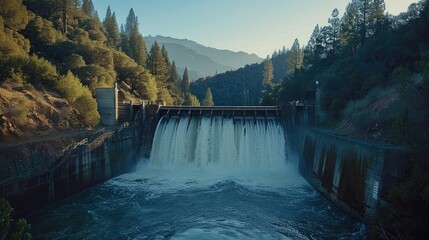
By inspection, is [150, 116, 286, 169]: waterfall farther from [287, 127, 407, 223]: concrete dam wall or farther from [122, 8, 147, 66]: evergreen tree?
[122, 8, 147, 66]: evergreen tree

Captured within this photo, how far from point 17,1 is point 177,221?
37019 mm

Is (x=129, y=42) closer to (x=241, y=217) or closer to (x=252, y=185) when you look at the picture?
(x=252, y=185)

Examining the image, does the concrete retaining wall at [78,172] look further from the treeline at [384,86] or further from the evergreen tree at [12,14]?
the evergreen tree at [12,14]

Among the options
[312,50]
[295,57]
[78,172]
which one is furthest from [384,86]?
[295,57]

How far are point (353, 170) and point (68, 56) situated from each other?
3748 cm

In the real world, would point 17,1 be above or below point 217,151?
above

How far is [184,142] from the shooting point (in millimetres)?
33062

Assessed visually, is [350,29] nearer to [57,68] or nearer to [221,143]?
[221,143]

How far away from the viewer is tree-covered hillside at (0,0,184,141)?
1061 inches

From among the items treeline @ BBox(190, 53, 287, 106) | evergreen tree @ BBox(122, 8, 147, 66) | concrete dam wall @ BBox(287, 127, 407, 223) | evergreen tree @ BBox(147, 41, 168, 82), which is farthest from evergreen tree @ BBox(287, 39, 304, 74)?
concrete dam wall @ BBox(287, 127, 407, 223)

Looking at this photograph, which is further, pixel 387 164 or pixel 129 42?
pixel 129 42

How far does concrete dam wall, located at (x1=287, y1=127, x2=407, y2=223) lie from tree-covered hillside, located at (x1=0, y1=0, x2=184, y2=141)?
65.0 feet

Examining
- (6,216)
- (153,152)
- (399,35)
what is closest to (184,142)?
(153,152)

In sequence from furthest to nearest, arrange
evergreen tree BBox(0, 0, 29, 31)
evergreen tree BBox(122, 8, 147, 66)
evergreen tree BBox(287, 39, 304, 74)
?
1. evergreen tree BBox(287, 39, 304, 74)
2. evergreen tree BBox(122, 8, 147, 66)
3. evergreen tree BBox(0, 0, 29, 31)
